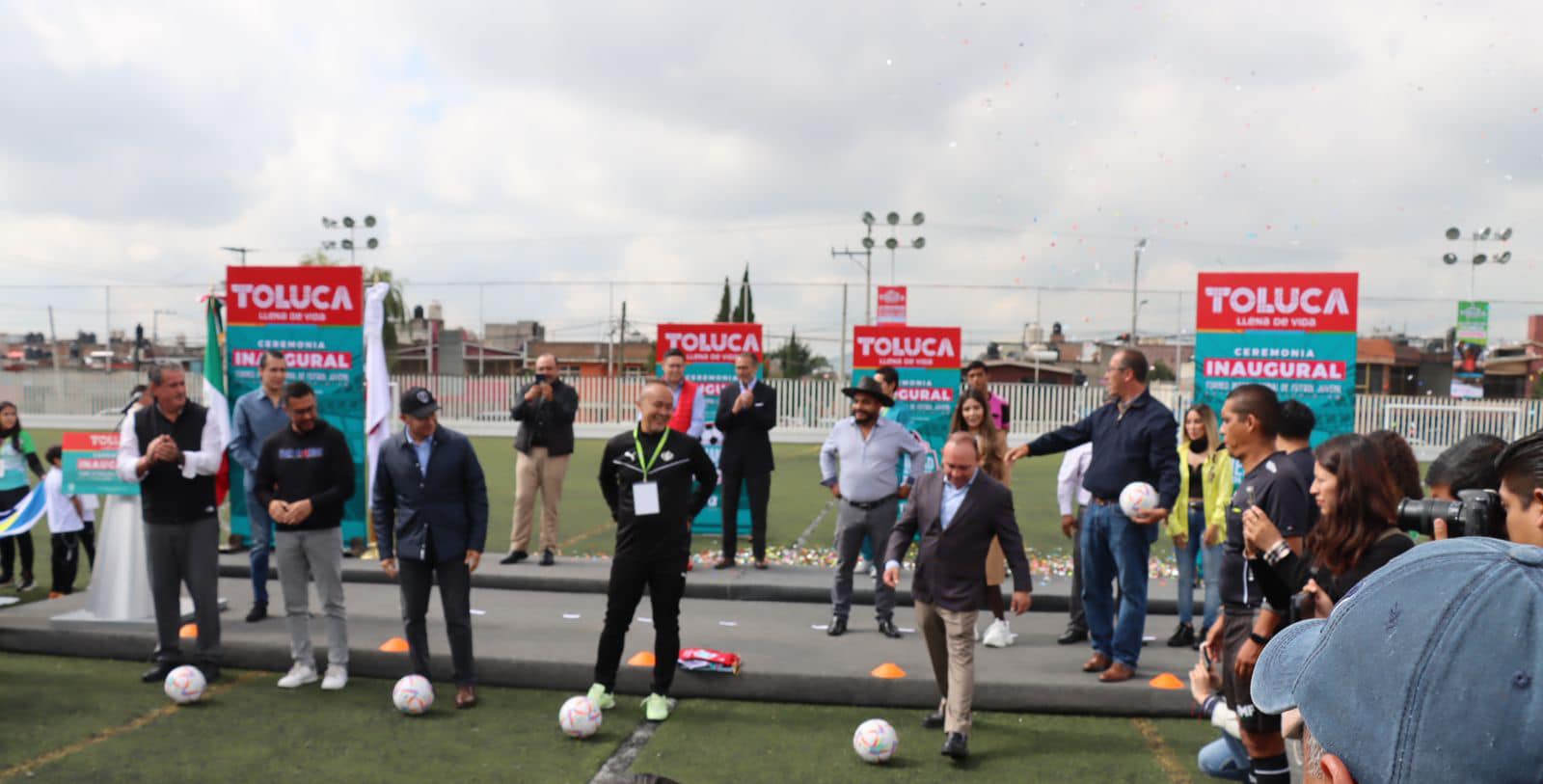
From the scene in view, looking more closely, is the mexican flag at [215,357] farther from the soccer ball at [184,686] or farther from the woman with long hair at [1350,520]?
the woman with long hair at [1350,520]

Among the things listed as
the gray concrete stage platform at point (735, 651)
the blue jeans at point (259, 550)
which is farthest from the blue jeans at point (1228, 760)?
the blue jeans at point (259, 550)

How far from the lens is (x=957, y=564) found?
5.48m

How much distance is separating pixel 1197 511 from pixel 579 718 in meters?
5.18

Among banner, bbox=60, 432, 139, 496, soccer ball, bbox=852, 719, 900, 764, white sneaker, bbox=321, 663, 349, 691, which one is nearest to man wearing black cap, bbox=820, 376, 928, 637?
soccer ball, bbox=852, 719, 900, 764

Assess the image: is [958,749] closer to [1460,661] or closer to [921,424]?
[1460,661]

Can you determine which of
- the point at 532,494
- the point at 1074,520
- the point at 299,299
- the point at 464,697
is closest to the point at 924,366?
the point at 532,494

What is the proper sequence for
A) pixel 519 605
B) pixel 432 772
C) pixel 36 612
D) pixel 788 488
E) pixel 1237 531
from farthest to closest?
pixel 788 488
pixel 519 605
pixel 36 612
pixel 432 772
pixel 1237 531

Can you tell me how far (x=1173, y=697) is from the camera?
622 centimetres

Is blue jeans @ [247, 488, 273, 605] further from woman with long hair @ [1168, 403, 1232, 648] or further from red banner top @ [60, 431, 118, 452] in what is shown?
woman with long hair @ [1168, 403, 1232, 648]

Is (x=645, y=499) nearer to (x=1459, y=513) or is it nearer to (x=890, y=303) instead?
(x=1459, y=513)

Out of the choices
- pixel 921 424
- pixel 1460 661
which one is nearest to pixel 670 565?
pixel 1460 661


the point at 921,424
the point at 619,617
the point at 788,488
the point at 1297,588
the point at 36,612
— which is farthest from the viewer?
the point at 788,488

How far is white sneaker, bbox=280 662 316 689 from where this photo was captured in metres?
6.55

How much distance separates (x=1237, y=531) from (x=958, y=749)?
1784 mm
